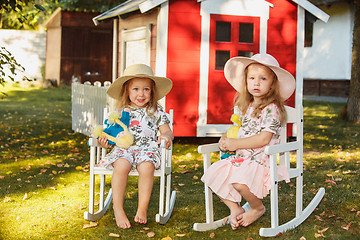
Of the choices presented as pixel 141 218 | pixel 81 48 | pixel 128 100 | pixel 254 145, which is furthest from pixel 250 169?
pixel 81 48

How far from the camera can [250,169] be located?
4.32 metres

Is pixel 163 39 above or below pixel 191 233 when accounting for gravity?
above

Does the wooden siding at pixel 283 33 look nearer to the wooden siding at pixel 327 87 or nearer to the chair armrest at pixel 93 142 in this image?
the chair armrest at pixel 93 142

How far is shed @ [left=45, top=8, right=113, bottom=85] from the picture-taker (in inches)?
888

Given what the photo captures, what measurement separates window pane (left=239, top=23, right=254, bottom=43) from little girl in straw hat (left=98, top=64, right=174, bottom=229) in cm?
452

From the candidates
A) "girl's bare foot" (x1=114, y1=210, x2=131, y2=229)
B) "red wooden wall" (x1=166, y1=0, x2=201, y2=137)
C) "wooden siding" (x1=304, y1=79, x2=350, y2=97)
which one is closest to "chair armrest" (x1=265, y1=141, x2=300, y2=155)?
"girl's bare foot" (x1=114, y1=210, x2=131, y2=229)

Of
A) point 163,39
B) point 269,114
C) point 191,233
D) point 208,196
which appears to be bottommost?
point 191,233

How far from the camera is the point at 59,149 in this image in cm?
883

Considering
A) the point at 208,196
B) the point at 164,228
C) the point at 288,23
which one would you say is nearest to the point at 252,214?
the point at 208,196

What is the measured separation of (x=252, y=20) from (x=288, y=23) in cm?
69

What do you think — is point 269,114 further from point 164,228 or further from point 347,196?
point 347,196

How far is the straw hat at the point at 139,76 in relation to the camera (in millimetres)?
4785

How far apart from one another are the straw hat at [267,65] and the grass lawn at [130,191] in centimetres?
118

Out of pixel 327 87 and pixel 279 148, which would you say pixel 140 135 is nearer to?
pixel 279 148
